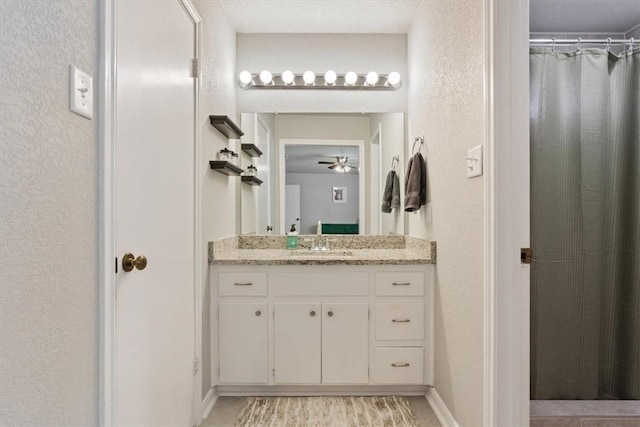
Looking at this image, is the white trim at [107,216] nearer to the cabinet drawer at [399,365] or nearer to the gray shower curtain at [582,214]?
the cabinet drawer at [399,365]

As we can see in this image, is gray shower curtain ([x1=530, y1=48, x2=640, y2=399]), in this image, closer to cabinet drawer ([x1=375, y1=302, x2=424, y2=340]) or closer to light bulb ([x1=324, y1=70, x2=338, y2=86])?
cabinet drawer ([x1=375, y1=302, x2=424, y2=340])

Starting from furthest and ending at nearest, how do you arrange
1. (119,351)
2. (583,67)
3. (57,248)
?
(583,67), (119,351), (57,248)

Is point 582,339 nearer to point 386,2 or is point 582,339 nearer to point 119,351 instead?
point 119,351

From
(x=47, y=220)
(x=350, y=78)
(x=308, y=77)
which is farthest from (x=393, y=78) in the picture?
(x=47, y=220)

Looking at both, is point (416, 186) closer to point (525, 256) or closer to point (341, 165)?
point (341, 165)

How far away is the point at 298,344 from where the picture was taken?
2322mm

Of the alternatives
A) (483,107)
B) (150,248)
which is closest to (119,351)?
(150,248)

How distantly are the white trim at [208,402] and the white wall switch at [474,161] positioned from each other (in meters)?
1.81

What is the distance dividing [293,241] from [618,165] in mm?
1990

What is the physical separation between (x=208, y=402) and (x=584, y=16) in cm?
313

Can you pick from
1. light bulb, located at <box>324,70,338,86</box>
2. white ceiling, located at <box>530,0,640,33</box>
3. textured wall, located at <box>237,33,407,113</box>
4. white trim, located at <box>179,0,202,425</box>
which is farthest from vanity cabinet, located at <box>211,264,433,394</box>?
white ceiling, located at <box>530,0,640,33</box>

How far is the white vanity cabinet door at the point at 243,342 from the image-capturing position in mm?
2309

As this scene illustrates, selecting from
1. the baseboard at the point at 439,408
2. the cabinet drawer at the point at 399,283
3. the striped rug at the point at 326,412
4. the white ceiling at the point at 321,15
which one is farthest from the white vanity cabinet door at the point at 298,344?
the white ceiling at the point at 321,15

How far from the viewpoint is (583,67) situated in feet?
6.45
